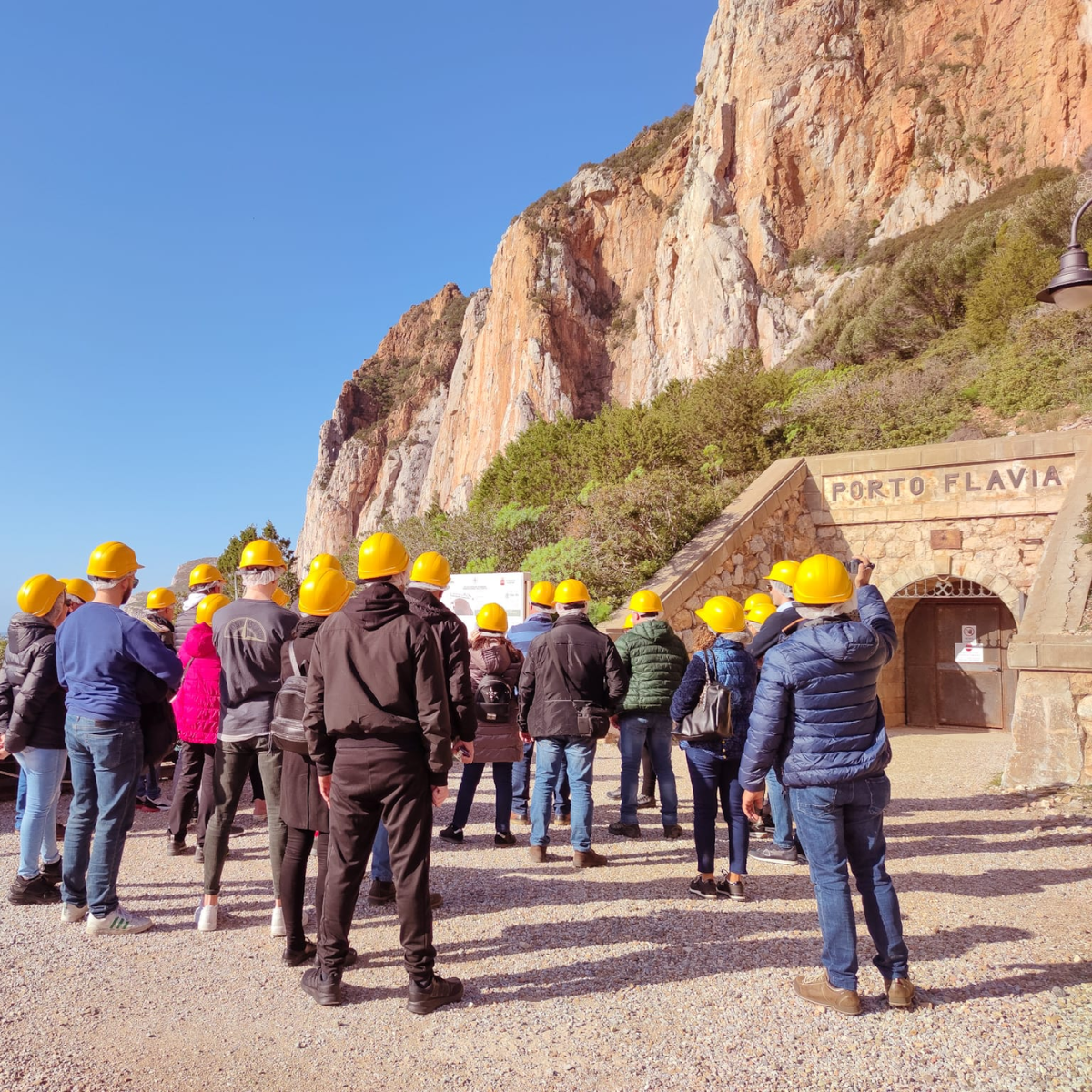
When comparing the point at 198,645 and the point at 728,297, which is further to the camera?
the point at 728,297

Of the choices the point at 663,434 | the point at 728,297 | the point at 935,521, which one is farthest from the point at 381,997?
the point at 728,297

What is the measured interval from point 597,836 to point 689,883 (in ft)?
4.16

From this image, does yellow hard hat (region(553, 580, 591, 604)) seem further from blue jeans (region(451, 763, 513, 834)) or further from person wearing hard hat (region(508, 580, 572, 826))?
blue jeans (region(451, 763, 513, 834))

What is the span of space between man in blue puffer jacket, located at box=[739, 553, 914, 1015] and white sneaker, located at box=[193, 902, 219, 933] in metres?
2.85

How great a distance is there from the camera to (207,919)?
391 centimetres

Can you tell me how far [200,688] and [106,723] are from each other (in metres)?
1.17

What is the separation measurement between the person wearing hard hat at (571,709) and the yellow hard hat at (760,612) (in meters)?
1.41

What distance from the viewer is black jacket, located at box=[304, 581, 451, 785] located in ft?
9.91

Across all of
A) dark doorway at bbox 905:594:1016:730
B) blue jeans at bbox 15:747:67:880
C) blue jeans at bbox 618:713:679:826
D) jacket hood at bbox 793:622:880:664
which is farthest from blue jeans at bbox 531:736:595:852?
dark doorway at bbox 905:594:1016:730

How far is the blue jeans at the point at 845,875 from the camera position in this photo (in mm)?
3002

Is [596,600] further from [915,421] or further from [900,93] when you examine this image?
[900,93]

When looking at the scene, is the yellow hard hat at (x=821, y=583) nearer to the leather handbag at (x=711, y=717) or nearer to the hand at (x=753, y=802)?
the hand at (x=753, y=802)

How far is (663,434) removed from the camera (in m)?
14.1

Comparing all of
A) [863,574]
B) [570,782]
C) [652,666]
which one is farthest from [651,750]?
[863,574]
